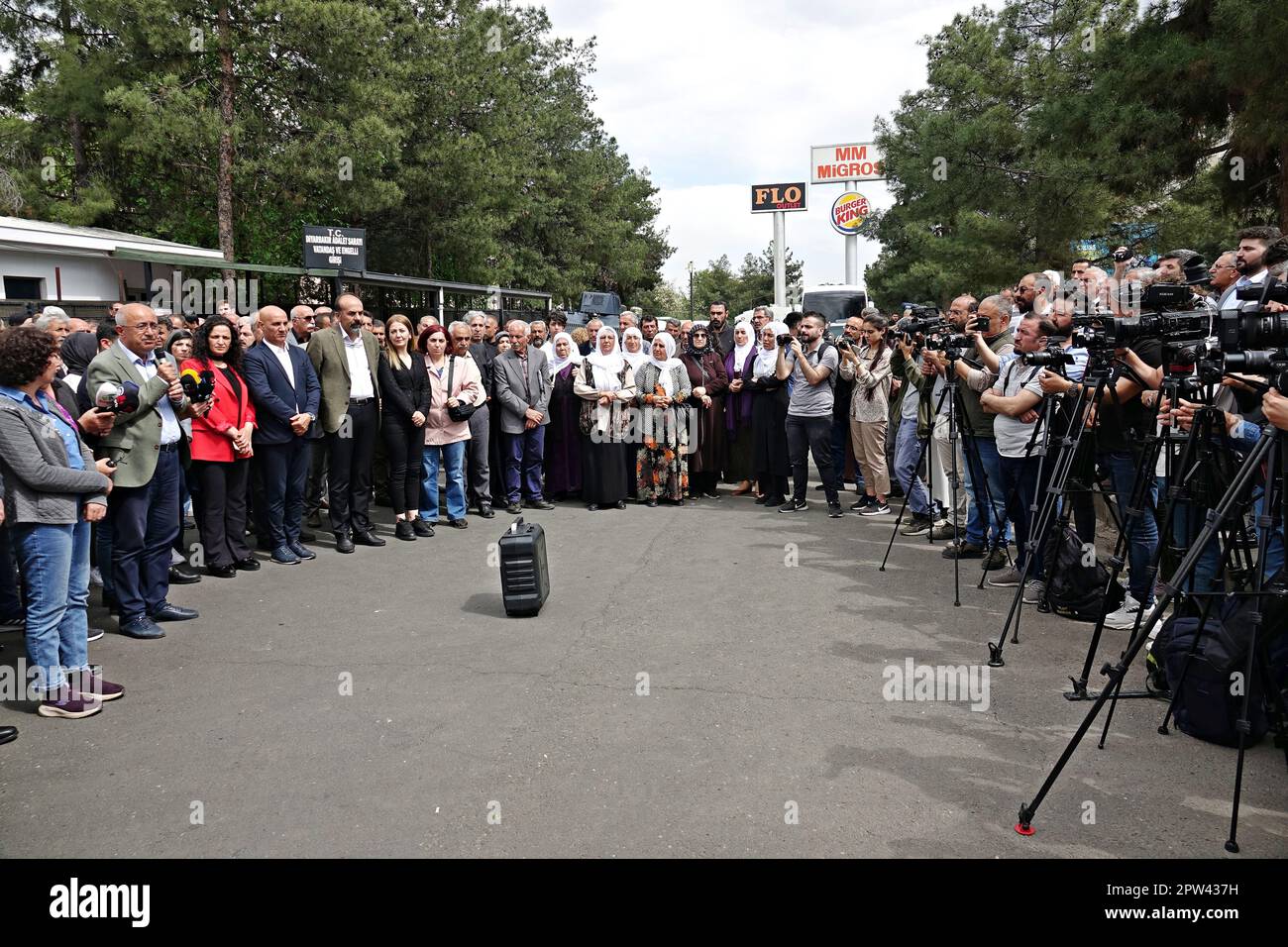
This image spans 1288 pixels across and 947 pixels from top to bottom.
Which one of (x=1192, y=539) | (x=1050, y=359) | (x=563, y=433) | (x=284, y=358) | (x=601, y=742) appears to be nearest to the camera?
(x=601, y=742)

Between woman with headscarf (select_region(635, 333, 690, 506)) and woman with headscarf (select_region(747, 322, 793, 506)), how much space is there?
82 cm

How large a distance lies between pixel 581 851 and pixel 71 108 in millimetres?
27982

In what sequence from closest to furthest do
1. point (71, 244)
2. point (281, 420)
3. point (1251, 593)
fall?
point (1251, 593) → point (281, 420) → point (71, 244)

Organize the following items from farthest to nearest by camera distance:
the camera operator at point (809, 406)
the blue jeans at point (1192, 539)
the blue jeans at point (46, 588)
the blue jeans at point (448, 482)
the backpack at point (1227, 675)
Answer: the camera operator at point (809, 406), the blue jeans at point (448, 482), the blue jeans at point (1192, 539), the blue jeans at point (46, 588), the backpack at point (1227, 675)

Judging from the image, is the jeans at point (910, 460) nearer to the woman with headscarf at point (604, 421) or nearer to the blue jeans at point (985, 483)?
the blue jeans at point (985, 483)

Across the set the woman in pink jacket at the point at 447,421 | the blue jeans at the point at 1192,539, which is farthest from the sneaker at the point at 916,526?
the woman in pink jacket at the point at 447,421

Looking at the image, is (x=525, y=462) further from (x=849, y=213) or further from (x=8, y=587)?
(x=849, y=213)

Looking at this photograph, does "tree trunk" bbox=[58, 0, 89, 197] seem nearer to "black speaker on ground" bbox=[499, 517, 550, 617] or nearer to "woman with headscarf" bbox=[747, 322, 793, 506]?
"woman with headscarf" bbox=[747, 322, 793, 506]

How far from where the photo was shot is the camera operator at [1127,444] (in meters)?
5.90

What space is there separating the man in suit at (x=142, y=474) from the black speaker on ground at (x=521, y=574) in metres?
2.23

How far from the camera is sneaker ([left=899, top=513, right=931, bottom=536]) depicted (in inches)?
364

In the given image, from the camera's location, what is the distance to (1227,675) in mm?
4207

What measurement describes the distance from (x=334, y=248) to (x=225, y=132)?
4.75 metres

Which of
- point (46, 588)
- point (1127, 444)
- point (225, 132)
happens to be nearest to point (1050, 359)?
point (1127, 444)
